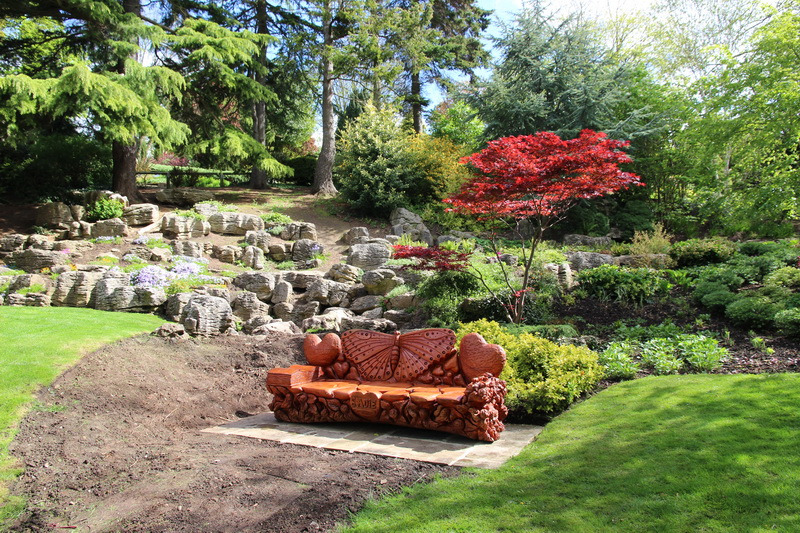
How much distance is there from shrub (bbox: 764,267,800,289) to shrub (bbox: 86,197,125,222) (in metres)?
14.7

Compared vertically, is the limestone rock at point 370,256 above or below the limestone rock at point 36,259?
above

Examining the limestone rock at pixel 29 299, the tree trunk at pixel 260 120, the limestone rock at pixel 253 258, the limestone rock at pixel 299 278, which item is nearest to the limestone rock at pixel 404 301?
the limestone rock at pixel 299 278

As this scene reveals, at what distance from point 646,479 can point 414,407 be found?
5.93 ft

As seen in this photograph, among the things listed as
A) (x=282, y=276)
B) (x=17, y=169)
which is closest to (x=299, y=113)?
(x=17, y=169)

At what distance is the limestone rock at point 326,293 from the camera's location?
32.2 ft

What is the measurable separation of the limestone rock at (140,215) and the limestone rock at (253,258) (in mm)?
3381

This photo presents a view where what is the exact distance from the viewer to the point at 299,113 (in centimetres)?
2266

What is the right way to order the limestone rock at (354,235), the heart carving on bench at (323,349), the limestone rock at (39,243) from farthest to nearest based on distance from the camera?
the limestone rock at (354,235)
the limestone rock at (39,243)
the heart carving on bench at (323,349)

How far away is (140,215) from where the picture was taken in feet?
44.8

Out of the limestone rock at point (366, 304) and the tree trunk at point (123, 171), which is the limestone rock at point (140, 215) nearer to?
the tree trunk at point (123, 171)

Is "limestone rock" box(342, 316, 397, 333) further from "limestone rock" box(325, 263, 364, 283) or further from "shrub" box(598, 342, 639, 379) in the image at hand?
"shrub" box(598, 342, 639, 379)

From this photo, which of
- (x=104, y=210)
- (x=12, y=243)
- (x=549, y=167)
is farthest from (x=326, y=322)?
(x=104, y=210)

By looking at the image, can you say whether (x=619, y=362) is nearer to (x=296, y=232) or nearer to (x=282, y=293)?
(x=282, y=293)

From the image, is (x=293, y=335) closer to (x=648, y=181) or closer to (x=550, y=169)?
(x=550, y=169)
